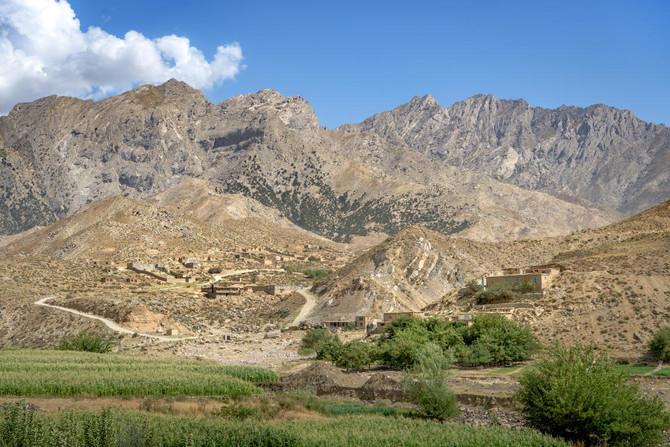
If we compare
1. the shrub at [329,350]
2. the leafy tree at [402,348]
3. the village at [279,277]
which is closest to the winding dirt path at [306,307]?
the village at [279,277]

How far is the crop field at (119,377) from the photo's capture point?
50.7 metres

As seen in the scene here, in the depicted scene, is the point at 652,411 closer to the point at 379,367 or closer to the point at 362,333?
the point at 379,367

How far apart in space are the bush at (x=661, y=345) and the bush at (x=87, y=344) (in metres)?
58.2

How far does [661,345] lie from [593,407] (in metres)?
26.9

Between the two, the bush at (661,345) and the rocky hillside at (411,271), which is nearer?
the bush at (661,345)

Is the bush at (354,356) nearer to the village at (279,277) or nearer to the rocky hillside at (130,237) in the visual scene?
the village at (279,277)

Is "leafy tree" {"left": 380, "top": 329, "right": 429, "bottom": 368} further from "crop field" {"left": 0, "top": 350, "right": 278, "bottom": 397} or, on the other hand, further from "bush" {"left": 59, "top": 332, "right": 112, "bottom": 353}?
"bush" {"left": 59, "top": 332, "right": 112, "bottom": 353}

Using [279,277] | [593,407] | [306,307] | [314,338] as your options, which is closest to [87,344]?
[314,338]

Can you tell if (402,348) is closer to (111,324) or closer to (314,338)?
(314,338)

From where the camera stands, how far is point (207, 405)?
1863 inches

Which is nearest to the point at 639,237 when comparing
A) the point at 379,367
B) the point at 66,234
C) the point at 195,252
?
the point at 379,367

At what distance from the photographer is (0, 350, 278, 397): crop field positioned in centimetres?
5066

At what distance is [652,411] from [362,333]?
5737 cm

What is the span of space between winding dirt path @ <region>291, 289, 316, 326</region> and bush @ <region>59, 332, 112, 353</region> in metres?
30.6
